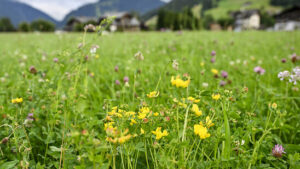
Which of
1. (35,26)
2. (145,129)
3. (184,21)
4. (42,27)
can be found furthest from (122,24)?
(35,26)

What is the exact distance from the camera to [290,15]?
118ft

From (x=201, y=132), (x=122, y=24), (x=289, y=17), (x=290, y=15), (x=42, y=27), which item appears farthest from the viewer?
(x=290, y=15)

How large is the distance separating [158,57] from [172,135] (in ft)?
9.57

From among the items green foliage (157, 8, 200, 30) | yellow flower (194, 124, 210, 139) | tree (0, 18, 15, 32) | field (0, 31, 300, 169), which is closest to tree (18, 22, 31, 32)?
field (0, 31, 300, 169)

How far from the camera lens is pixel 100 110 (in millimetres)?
1750

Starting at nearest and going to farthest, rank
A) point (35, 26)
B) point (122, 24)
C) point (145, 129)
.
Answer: point (145, 129), point (122, 24), point (35, 26)

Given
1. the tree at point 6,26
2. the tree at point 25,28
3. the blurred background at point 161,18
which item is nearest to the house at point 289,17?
the blurred background at point 161,18

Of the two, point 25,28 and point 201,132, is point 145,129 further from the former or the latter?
point 25,28

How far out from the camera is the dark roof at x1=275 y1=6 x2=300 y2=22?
114 ft

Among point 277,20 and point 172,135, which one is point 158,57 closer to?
point 172,135

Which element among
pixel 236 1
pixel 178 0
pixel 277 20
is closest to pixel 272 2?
pixel 236 1

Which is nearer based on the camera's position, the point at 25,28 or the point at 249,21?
the point at 249,21

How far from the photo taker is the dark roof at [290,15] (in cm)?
3467

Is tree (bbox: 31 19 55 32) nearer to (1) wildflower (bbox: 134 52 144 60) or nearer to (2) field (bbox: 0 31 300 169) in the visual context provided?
(2) field (bbox: 0 31 300 169)
